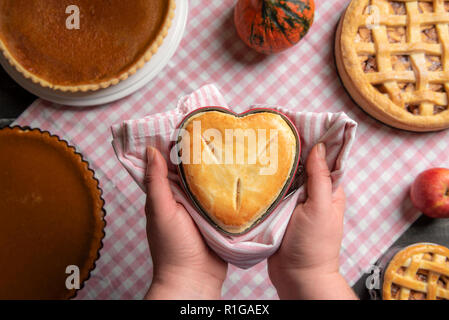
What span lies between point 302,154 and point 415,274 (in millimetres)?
486

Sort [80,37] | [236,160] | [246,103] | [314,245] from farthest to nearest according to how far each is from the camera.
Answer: [246,103] → [80,37] → [314,245] → [236,160]

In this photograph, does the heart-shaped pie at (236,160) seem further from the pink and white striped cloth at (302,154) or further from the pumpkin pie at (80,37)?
the pumpkin pie at (80,37)

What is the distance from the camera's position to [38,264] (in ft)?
3.02

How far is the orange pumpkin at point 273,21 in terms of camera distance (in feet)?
2.71

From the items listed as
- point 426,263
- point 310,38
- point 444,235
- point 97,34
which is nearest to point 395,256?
point 426,263

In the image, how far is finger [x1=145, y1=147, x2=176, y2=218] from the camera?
29.1 inches

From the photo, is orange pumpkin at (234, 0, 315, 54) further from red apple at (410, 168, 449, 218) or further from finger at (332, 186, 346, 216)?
red apple at (410, 168, 449, 218)

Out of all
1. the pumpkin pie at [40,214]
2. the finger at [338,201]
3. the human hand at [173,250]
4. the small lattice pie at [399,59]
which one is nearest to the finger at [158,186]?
the human hand at [173,250]

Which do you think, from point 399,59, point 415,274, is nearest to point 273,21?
point 399,59

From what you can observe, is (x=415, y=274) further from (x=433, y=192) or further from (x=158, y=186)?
(x=158, y=186)

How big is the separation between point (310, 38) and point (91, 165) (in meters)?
0.70

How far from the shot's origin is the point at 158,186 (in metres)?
0.74

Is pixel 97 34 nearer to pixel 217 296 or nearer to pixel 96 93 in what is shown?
pixel 96 93

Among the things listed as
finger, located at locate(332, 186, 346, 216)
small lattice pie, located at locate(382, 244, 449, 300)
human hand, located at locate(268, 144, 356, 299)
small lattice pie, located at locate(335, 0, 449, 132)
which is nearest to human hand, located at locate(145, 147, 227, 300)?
human hand, located at locate(268, 144, 356, 299)
